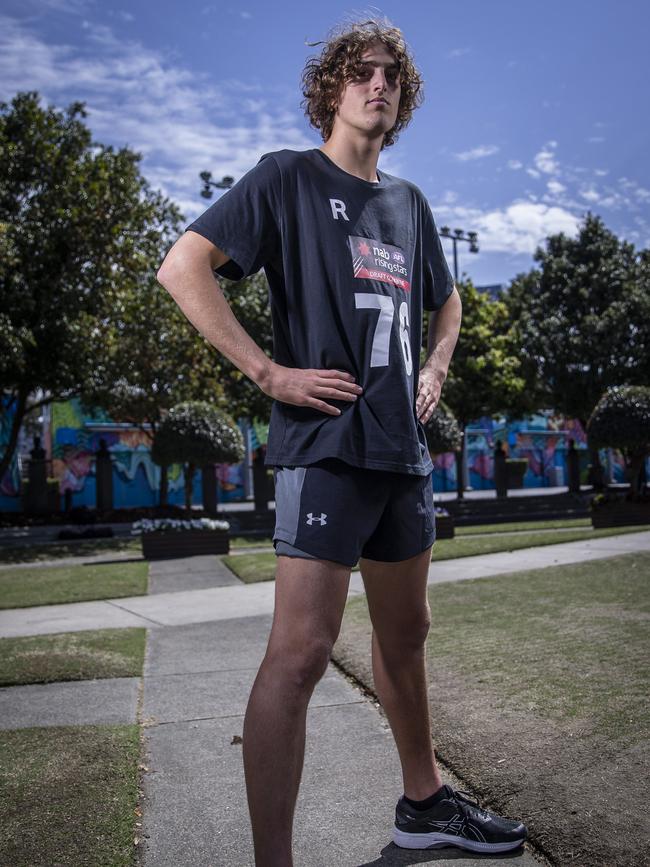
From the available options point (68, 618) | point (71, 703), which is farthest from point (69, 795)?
point (68, 618)

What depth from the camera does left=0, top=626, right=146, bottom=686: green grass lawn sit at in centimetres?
431

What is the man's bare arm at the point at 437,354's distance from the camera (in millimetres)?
2186

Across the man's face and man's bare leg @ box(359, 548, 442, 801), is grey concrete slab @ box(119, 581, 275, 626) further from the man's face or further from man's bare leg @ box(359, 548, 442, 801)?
the man's face

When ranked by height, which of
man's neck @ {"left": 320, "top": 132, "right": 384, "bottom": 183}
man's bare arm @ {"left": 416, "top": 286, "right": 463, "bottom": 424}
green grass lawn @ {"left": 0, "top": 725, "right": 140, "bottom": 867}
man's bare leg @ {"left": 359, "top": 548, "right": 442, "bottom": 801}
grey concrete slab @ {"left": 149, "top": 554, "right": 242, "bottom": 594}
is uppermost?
man's neck @ {"left": 320, "top": 132, "right": 384, "bottom": 183}

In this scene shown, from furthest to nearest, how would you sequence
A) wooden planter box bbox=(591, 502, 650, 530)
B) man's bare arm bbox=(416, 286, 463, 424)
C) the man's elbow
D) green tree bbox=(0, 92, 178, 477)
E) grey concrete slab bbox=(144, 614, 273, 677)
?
green tree bbox=(0, 92, 178, 477), wooden planter box bbox=(591, 502, 650, 530), grey concrete slab bbox=(144, 614, 273, 677), man's bare arm bbox=(416, 286, 463, 424), the man's elbow

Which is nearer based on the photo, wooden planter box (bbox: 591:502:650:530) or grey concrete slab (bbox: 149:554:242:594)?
grey concrete slab (bbox: 149:554:242:594)

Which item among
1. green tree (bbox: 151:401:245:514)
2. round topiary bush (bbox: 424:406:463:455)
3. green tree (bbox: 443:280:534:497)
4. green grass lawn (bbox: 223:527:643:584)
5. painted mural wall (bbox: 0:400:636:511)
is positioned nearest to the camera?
green grass lawn (bbox: 223:527:643:584)

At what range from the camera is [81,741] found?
306 cm

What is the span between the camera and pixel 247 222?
2006 millimetres

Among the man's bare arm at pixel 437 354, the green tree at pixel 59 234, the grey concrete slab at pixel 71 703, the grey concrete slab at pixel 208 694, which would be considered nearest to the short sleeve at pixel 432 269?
the man's bare arm at pixel 437 354

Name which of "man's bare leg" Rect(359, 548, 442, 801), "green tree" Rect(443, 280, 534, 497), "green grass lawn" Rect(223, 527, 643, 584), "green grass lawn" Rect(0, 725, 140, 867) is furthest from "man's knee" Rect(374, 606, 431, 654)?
"green tree" Rect(443, 280, 534, 497)

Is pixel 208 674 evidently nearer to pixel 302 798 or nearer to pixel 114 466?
pixel 302 798

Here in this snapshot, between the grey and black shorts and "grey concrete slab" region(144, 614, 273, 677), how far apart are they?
2709mm

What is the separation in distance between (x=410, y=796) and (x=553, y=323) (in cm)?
3152
